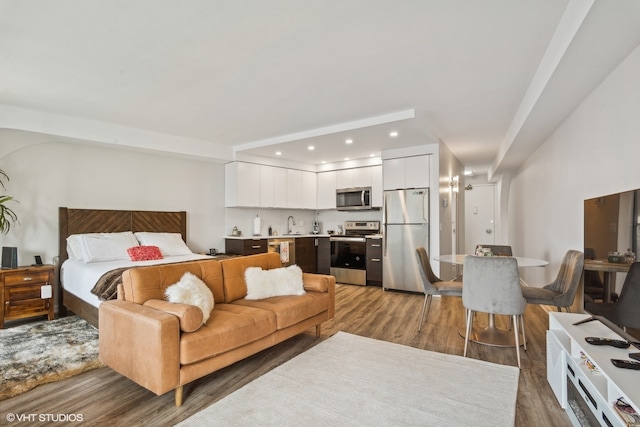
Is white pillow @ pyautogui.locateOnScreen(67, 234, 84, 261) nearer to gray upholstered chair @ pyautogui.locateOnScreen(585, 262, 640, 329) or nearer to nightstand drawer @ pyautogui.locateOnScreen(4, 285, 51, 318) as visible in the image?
nightstand drawer @ pyautogui.locateOnScreen(4, 285, 51, 318)

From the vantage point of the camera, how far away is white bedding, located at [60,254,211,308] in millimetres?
3401

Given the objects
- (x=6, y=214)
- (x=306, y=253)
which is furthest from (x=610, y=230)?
(x=6, y=214)

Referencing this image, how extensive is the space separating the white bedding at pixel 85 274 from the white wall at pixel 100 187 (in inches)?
21.5

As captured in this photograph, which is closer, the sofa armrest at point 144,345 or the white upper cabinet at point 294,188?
the sofa armrest at point 144,345

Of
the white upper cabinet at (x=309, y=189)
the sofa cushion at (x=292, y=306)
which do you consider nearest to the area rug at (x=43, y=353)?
the sofa cushion at (x=292, y=306)

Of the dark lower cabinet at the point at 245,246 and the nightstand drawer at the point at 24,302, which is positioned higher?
the dark lower cabinet at the point at 245,246

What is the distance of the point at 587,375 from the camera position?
1720 millimetres

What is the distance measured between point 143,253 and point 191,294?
2.16 metres

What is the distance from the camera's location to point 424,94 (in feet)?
11.2

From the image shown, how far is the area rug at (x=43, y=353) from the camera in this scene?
244cm

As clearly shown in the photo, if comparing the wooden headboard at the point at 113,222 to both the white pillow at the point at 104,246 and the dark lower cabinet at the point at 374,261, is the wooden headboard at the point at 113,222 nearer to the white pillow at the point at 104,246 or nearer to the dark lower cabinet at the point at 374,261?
the white pillow at the point at 104,246

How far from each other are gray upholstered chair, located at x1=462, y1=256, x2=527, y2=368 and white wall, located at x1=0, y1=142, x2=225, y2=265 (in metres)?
4.48

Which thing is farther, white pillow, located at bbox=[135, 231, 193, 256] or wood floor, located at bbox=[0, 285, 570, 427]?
white pillow, located at bbox=[135, 231, 193, 256]

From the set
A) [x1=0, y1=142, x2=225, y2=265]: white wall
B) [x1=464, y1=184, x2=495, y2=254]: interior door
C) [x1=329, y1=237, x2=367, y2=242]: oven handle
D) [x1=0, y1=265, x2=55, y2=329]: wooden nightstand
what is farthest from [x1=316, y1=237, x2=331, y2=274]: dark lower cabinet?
[x1=464, y1=184, x2=495, y2=254]: interior door
